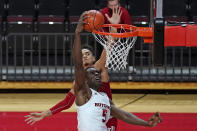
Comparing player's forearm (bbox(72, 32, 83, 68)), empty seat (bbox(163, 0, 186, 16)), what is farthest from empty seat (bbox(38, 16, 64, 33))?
player's forearm (bbox(72, 32, 83, 68))

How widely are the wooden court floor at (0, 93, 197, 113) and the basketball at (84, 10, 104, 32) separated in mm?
3313

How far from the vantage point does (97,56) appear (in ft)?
25.2

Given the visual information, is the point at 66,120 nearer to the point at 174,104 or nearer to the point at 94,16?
the point at 174,104

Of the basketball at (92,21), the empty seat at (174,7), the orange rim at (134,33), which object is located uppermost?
the empty seat at (174,7)

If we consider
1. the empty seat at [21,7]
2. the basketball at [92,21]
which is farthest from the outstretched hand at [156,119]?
→ the empty seat at [21,7]

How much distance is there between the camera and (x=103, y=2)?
9898 mm

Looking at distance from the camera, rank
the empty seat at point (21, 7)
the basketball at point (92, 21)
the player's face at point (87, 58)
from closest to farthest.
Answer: the basketball at point (92, 21) → the player's face at point (87, 58) → the empty seat at point (21, 7)

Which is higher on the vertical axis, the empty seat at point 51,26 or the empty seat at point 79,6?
the empty seat at point 79,6

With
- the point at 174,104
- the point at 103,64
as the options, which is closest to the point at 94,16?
the point at 103,64

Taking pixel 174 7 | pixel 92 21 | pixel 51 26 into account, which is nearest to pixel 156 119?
pixel 92 21

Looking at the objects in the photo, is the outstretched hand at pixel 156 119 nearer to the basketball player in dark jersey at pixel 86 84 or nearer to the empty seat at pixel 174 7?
the basketball player in dark jersey at pixel 86 84

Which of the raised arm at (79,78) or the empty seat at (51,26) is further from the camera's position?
the empty seat at (51,26)

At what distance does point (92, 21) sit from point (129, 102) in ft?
13.3

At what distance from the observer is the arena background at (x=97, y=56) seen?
5676mm
